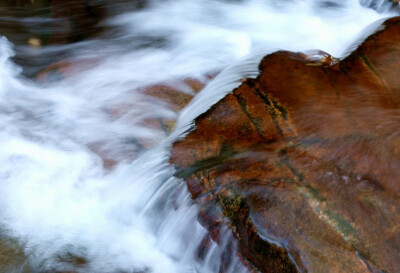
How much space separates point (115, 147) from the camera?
162 inches

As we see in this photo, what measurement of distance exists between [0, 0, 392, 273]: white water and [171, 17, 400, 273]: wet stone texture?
251mm

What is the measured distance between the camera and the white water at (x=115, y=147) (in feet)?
11.2

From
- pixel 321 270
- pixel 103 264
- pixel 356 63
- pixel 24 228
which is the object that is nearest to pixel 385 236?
pixel 321 270

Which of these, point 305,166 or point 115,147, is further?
point 115,147

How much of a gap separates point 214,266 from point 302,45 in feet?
13.2

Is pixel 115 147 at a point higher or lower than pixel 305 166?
lower

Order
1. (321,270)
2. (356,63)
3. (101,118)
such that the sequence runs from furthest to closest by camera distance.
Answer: (101,118) < (356,63) < (321,270)

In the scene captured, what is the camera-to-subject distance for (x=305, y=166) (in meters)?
3.05

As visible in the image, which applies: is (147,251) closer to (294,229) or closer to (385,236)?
(294,229)

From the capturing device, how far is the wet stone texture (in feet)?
8.87

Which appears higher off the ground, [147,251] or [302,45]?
[302,45]

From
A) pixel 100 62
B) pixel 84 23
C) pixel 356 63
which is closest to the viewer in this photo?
pixel 356 63

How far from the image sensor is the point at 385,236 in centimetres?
270

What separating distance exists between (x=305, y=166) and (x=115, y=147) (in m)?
2.00
